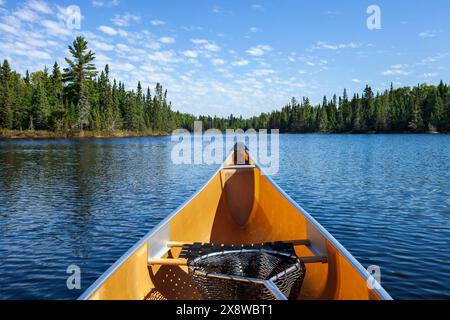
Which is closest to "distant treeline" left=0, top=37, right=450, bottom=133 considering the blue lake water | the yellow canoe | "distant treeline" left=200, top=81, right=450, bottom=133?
"distant treeline" left=200, top=81, right=450, bottom=133

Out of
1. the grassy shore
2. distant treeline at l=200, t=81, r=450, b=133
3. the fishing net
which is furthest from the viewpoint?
distant treeline at l=200, t=81, r=450, b=133

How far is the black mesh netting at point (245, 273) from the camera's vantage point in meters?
4.29

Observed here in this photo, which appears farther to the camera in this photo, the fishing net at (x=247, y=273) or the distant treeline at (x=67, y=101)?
the distant treeline at (x=67, y=101)

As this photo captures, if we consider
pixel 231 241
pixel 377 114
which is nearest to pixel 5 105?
pixel 231 241

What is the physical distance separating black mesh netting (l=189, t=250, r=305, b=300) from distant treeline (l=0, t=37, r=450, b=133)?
9153 cm

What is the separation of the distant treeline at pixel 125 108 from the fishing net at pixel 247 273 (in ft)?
300

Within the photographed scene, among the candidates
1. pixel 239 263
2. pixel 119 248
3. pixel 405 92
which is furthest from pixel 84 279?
pixel 405 92

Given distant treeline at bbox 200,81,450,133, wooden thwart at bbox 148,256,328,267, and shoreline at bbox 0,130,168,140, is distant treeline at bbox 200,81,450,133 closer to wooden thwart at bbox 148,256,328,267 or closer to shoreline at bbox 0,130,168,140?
shoreline at bbox 0,130,168,140

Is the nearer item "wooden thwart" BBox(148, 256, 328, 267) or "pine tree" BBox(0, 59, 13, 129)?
"wooden thwart" BBox(148, 256, 328, 267)

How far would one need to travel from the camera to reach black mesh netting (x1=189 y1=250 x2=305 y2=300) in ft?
14.1

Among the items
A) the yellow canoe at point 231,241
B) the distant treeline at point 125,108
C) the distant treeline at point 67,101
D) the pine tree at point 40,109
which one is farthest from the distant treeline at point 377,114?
the yellow canoe at point 231,241

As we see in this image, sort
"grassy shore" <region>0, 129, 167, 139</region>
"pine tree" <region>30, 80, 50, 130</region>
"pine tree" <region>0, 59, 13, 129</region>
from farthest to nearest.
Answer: "pine tree" <region>30, 80, 50, 130</region> < "grassy shore" <region>0, 129, 167, 139</region> < "pine tree" <region>0, 59, 13, 129</region>

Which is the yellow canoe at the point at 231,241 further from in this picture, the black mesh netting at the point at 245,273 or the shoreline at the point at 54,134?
the shoreline at the point at 54,134
